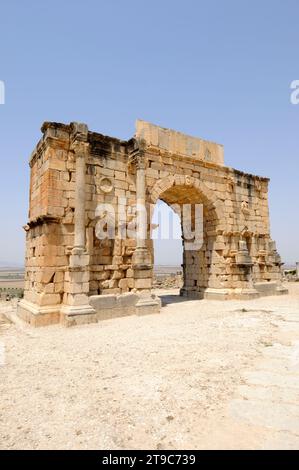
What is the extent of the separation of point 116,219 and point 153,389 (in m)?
5.77

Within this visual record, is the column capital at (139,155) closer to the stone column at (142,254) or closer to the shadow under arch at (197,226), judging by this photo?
the stone column at (142,254)

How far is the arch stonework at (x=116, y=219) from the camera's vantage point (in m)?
7.22

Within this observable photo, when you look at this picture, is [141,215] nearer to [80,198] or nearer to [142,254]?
[142,254]

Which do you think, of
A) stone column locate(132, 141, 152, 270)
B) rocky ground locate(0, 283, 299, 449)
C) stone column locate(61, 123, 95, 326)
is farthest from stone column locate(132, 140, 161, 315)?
rocky ground locate(0, 283, 299, 449)

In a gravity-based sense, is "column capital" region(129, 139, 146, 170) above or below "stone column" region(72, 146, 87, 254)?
above

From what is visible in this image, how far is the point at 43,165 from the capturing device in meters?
7.86

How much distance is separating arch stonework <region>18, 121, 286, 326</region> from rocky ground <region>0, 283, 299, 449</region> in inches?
68.3

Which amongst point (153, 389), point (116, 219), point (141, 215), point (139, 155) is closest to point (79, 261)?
point (116, 219)

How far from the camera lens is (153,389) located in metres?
3.11

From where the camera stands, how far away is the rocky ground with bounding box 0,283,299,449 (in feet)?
7.38

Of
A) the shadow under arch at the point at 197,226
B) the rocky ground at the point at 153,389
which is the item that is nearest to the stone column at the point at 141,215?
the shadow under arch at the point at 197,226

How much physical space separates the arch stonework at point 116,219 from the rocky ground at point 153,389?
5.69 ft

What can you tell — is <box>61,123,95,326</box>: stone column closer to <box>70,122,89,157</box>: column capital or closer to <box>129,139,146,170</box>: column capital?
<box>70,122,89,157</box>: column capital
